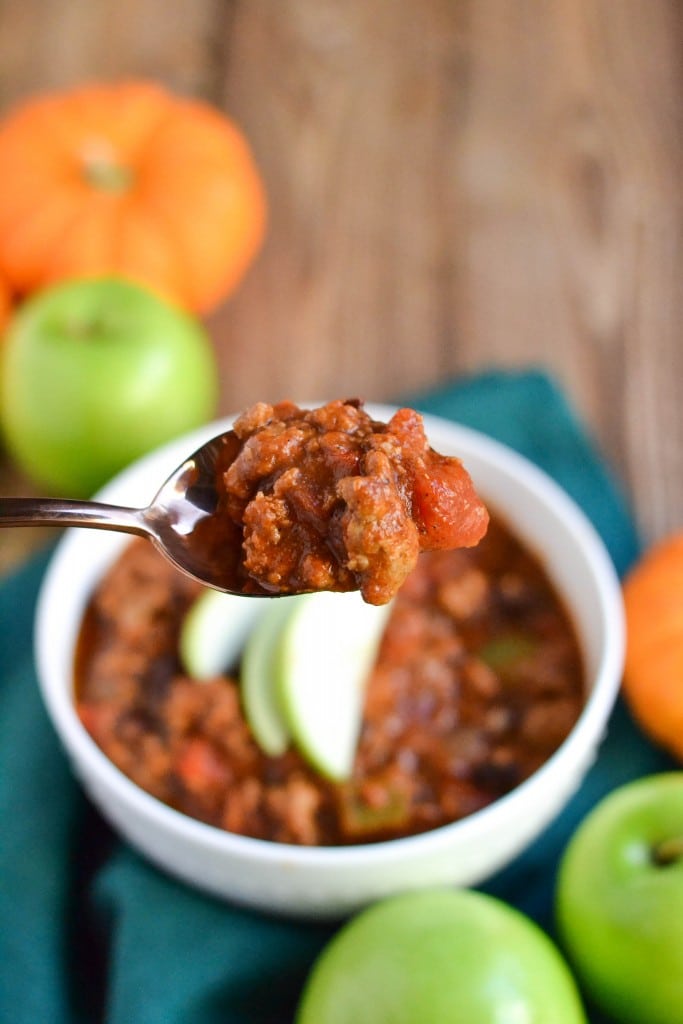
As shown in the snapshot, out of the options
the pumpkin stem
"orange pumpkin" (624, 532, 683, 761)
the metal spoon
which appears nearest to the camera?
the metal spoon

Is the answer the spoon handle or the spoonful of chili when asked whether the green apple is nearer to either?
the spoonful of chili

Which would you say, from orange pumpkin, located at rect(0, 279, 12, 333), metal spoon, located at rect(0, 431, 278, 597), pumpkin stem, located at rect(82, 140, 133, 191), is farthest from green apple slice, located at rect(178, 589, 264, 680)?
pumpkin stem, located at rect(82, 140, 133, 191)

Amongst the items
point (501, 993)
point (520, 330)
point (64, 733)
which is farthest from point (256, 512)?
point (520, 330)

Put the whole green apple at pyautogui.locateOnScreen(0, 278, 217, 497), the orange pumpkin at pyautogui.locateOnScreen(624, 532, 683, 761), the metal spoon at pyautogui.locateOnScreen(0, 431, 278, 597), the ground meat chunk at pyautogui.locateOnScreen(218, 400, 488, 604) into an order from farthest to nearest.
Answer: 1. the whole green apple at pyautogui.locateOnScreen(0, 278, 217, 497)
2. the orange pumpkin at pyautogui.locateOnScreen(624, 532, 683, 761)
3. the metal spoon at pyautogui.locateOnScreen(0, 431, 278, 597)
4. the ground meat chunk at pyautogui.locateOnScreen(218, 400, 488, 604)

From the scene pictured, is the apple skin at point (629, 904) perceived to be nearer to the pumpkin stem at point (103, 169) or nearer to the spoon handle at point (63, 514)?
the spoon handle at point (63, 514)

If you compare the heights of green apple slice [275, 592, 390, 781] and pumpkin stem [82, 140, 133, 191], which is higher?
pumpkin stem [82, 140, 133, 191]

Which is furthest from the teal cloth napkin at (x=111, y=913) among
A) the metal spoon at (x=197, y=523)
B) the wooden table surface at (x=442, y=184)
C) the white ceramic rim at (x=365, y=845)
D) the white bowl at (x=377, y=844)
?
the metal spoon at (x=197, y=523)
